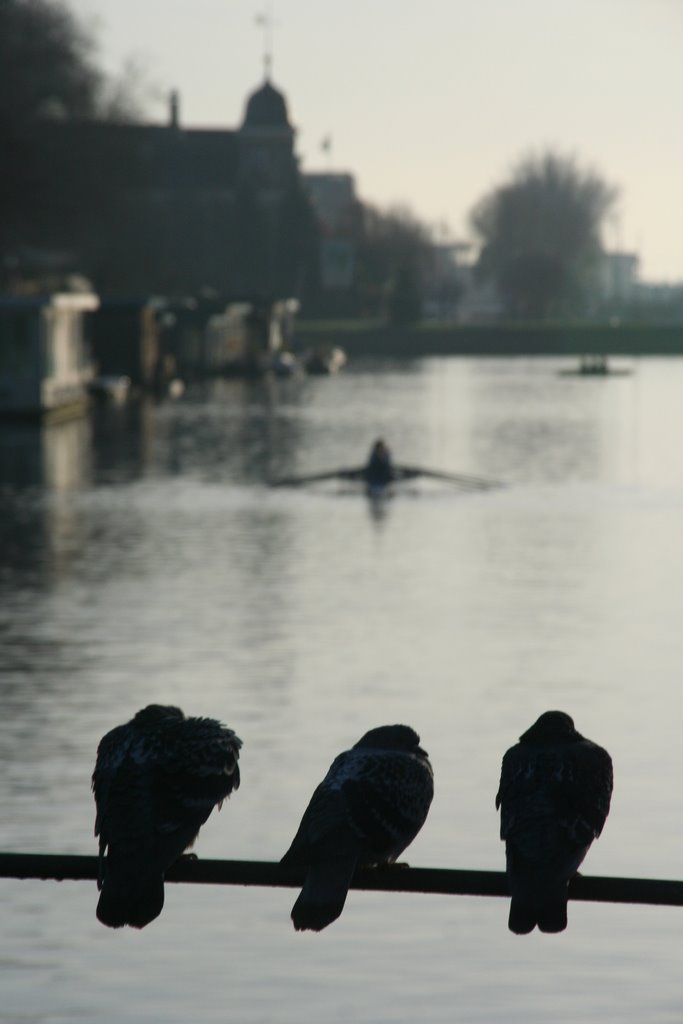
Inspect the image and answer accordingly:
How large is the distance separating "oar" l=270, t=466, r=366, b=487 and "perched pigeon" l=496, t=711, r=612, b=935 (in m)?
44.7

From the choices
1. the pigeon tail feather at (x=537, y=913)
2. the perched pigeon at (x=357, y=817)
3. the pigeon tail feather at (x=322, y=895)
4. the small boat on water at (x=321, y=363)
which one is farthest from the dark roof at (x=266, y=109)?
the pigeon tail feather at (x=537, y=913)

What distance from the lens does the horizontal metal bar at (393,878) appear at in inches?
220

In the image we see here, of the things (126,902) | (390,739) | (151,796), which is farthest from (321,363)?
(126,902)

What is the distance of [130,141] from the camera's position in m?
105

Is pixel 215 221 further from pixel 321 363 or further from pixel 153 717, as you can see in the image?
pixel 153 717

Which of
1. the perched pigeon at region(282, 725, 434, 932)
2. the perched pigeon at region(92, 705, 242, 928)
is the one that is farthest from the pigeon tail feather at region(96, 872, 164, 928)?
the perched pigeon at region(282, 725, 434, 932)

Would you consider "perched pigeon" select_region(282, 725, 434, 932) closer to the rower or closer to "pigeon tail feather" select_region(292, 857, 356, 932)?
"pigeon tail feather" select_region(292, 857, 356, 932)

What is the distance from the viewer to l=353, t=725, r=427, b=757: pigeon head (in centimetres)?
723

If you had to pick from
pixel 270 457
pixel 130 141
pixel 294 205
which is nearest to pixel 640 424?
pixel 270 457

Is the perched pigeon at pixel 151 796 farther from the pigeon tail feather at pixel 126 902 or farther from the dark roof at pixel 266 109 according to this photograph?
the dark roof at pixel 266 109

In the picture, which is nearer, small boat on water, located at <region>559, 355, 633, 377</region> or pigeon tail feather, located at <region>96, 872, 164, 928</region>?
pigeon tail feather, located at <region>96, 872, 164, 928</region>

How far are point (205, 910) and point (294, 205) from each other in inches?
6485

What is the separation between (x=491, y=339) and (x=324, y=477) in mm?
132770

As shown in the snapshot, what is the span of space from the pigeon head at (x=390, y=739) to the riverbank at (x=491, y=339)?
16666 cm
